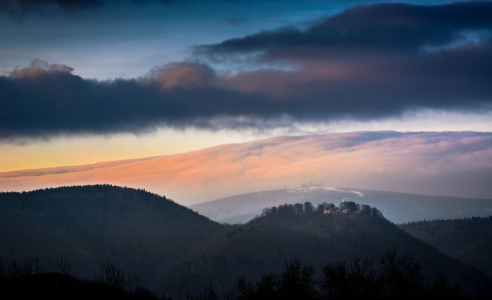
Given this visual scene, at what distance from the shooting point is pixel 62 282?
104750 millimetres

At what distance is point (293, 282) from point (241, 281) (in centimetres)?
1128

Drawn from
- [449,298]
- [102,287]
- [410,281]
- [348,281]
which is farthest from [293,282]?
[102,287]

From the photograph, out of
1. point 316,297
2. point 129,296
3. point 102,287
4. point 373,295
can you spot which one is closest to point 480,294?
point 373,295

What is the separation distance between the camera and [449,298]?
267ft

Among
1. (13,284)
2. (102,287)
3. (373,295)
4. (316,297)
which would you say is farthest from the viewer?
(102,287)

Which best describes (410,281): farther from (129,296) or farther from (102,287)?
(102,287)

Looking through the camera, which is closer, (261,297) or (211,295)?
(261,297)

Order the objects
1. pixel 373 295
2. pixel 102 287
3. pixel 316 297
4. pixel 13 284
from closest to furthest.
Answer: pixel 373 295 → pixel 316 297 → pixel 13 284 → pixel 102 287

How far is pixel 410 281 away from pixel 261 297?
98.7 feet

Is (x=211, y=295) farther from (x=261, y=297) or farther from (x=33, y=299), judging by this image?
(x=33, y=299)

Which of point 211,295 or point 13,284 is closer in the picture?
point 13,284

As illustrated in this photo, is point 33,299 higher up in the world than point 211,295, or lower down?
higher up

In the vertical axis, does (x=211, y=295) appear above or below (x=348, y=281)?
below

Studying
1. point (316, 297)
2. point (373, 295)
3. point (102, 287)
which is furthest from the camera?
point (102, 287)
